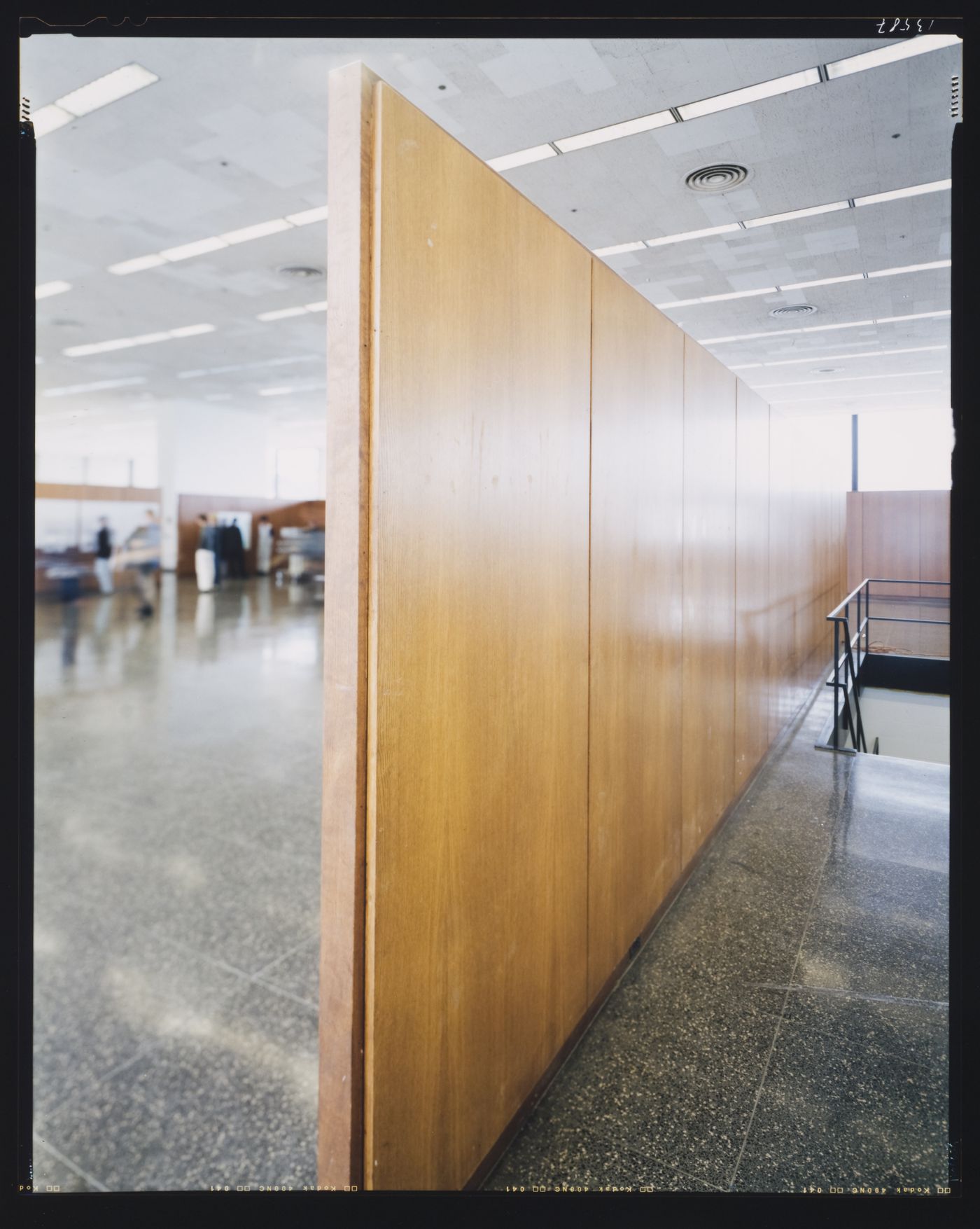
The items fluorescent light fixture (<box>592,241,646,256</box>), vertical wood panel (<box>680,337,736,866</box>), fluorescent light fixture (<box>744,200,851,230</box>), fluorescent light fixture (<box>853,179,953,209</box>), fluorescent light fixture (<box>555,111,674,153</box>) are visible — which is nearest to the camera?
vertical wood panel (<box>680,337,736,866</box>)

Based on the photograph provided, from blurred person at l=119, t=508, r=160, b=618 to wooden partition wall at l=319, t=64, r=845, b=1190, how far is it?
1261 centimetres

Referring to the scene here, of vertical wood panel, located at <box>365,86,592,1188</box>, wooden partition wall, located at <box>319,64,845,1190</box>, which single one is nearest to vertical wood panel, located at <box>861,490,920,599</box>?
wooden partition wall, located at <box>319,64,845,1190</box>

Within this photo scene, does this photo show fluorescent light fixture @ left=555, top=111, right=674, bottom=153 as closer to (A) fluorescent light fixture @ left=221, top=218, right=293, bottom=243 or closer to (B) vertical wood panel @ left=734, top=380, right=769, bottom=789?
(B) vertical wood panel @ left=734, top=380, right=769, bottom=789

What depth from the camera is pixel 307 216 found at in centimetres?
689

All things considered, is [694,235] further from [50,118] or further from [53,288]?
[53,288]

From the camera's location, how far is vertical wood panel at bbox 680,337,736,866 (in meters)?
2.98

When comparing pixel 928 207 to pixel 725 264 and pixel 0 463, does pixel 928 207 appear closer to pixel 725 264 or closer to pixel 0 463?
pixel 725 264

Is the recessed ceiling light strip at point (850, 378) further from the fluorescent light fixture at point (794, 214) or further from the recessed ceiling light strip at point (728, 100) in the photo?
the recessed ceiling light strip at point (728, 100)

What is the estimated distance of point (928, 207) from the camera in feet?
21.6

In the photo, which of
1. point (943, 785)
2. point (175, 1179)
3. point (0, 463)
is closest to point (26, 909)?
point (0, 463)

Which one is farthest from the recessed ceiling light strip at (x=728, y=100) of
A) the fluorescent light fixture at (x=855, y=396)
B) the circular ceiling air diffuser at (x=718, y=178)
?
the fluorescent light fixture at (x=855, y=396)

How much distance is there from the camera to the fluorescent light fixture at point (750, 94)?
4570mm

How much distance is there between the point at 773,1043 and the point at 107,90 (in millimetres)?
6327

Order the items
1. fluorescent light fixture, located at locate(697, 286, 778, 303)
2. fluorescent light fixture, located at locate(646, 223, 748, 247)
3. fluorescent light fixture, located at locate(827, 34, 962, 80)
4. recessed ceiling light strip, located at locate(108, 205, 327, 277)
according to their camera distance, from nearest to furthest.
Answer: fluorescent light fixture, located at locate(827, 34, 962, 80)
recessed ceiling light strip, located at locate(108, 205, 327, 277)
fluorescent light fixture, located at locate(646, 223, 748, 247)
fluorescent light fixture, located at locate(697, 286, 778, 303)
